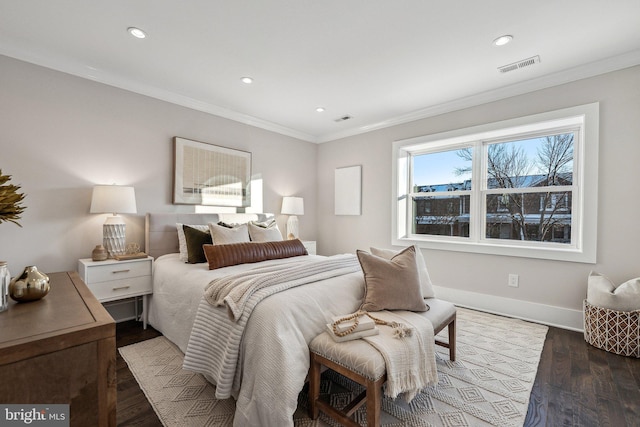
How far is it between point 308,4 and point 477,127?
2.48 m

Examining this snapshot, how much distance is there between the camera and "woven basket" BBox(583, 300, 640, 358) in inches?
90.3

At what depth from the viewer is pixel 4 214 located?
1051 mm

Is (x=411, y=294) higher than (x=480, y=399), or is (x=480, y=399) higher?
(x=411, y=294)

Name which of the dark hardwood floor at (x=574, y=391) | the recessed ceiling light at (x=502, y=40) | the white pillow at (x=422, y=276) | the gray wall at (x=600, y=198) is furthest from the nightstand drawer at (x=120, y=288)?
the recessed ceiling light at (x=502, y=40)

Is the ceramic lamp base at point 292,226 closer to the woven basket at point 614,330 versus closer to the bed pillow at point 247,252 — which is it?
the bed pillow at point 247,252

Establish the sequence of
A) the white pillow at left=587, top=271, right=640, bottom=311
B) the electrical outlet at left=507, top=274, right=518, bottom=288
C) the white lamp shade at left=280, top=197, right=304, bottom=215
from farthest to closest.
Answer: the white lamp shade at left=280, top=197, right=304, bottom=215
the electrical outlet at left=507, top=274, right=518, bottom=288
the white pillow at left=587, top=271, right=640, bottom=311

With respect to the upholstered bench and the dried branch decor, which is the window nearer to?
the upholstered bench

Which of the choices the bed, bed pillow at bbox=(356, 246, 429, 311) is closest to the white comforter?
the bed

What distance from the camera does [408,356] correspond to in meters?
1.51

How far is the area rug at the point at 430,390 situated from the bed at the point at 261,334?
0.16 m

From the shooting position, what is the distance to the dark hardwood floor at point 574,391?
5.33 ft

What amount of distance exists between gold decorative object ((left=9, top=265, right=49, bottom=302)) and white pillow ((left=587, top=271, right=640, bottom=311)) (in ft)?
12.5

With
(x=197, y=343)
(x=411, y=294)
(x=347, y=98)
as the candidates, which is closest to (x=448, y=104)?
(x=347, y=98)

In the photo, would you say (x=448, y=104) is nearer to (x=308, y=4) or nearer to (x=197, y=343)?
(x=308, y=4)
